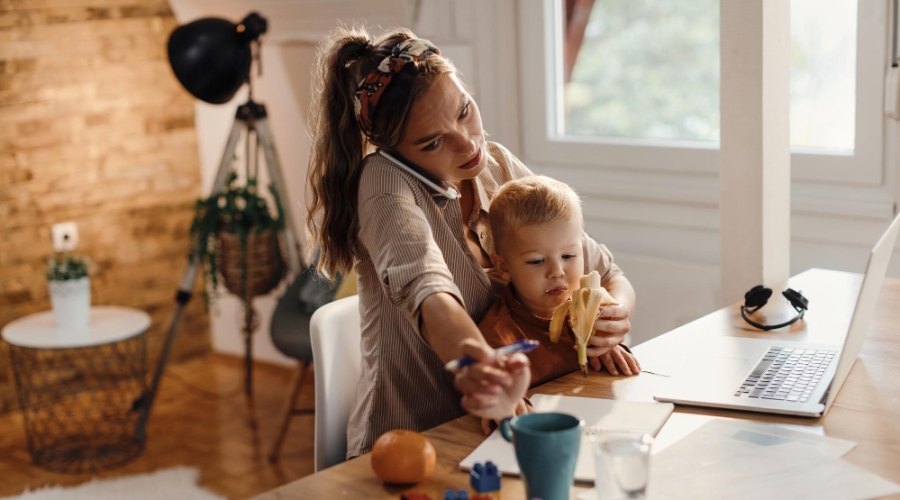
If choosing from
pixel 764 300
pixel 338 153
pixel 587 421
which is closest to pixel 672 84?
pixel 764 300

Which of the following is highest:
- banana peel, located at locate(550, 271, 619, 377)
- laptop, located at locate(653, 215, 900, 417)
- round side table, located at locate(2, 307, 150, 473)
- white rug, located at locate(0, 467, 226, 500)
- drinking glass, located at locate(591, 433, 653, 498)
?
banana peel, located at locate(550, 271, 619, 377)

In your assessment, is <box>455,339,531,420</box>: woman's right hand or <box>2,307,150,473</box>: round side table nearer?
<box>455,339,531,420</box>: woman's right hand

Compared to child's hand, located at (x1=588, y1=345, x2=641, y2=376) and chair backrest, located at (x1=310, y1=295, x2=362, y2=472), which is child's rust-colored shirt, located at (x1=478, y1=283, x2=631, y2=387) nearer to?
child's hand, located at (x1=588, y1=345, x2=641, y2=376)

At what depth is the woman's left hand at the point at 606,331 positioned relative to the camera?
144 cm

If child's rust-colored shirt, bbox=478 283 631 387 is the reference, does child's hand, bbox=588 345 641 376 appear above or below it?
below

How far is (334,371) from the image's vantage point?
158cm

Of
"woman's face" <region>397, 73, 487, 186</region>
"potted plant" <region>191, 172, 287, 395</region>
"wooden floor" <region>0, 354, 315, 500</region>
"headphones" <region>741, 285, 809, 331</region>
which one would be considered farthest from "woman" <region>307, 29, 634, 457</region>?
"potted plant" <region>191, 172, 287, 395</region>

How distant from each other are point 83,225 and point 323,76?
255 centimetres

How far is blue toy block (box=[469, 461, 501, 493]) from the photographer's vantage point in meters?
1.04

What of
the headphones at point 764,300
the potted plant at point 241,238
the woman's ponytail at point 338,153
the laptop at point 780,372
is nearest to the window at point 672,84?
the headphones at point 764,300

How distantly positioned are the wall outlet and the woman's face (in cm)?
259

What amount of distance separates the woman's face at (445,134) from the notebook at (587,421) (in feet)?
1.19

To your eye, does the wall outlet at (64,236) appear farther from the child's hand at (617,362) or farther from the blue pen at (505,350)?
the blue pen at (505,350)

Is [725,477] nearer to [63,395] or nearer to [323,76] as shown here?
[323,76]
